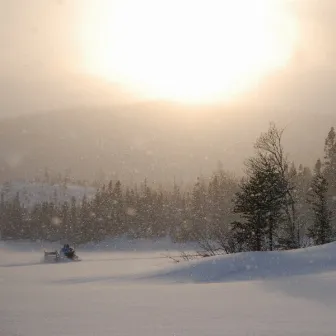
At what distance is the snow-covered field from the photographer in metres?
9.11

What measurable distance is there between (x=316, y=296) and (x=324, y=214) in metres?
29.7

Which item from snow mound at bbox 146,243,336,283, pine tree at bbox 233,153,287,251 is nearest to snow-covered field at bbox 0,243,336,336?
snow mound at bbox 146,243,336,283

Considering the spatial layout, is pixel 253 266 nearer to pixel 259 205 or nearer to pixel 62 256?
pixel 259 205

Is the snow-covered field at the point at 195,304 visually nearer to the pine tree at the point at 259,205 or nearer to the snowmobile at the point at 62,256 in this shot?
the pine tree at the point at 259,205

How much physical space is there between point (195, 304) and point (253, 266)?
731cm

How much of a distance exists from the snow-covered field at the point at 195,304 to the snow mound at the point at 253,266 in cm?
4

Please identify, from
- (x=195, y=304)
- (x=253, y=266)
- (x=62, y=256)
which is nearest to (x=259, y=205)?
(x=253, y=266)

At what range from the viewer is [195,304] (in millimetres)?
11703

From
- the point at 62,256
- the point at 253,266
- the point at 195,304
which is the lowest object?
the point at 195,304

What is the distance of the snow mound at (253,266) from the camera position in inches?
698

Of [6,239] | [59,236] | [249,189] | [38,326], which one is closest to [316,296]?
[38,326]

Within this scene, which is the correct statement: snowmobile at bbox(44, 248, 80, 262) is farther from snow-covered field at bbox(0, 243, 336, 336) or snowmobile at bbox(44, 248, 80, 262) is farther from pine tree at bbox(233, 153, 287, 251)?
snow-covered field at bbox(0, 243, 336, 336)

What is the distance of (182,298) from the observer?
12.7 metres

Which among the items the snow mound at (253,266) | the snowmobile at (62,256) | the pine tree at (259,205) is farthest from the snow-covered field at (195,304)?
the snowmobile at (62,256)
